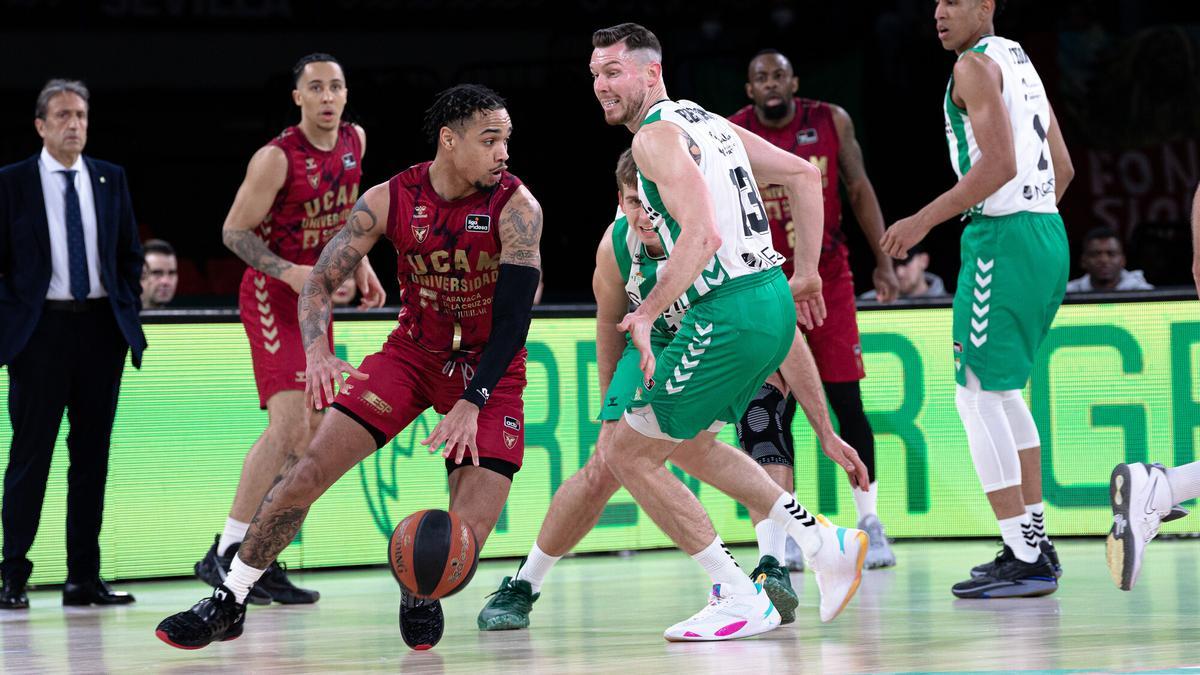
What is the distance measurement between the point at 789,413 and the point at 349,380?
8.53 feet

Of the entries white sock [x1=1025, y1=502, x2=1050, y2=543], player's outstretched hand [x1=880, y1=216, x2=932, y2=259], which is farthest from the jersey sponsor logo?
white sock [x1=1025, y1=502, x2=1050, y2=543]

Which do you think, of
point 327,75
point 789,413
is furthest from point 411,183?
point 789,413

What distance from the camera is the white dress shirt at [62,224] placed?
262 inches

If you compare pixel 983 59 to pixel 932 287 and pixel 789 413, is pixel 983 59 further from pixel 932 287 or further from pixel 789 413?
pixel 932 287

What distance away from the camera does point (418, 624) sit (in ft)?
16.0

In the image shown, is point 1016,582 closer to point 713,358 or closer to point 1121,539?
point 1121,539

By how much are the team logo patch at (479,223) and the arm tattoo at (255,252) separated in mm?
1480

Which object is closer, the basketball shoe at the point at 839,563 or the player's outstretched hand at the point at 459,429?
the player's outstretched hand at the point at 459,429

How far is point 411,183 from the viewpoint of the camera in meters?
5.21

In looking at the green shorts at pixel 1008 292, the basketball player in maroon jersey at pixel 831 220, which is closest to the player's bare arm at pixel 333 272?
the green shorts at pixel 1008 292

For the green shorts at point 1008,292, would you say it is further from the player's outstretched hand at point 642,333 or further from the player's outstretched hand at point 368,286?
the player's outstretched hand at point 368,286

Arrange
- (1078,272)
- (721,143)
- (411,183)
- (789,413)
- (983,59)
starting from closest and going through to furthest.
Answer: (721,143)
(411,183)
(983,59)
(789,413)
(1078,272)

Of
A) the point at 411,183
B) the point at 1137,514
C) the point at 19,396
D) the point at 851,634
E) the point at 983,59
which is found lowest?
the point at 851,634

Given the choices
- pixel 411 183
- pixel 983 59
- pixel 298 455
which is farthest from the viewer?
pixel 298 455
